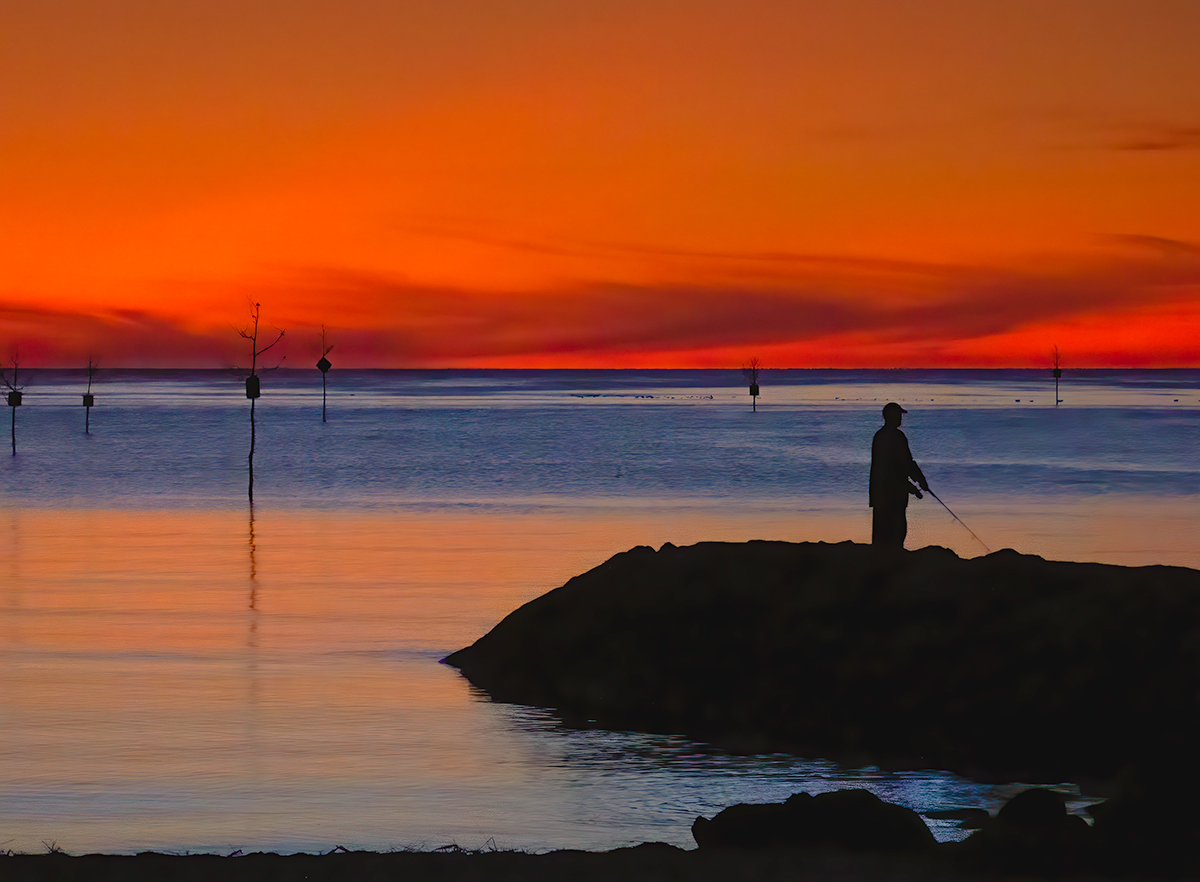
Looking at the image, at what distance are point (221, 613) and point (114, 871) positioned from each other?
37.3ft

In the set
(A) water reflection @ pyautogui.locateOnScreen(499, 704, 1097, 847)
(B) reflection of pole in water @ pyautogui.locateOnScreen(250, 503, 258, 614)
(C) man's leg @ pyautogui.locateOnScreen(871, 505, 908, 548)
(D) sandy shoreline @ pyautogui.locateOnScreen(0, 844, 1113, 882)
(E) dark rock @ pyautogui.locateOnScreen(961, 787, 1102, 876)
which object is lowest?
(A) water reflection @ pyautogui.locateOnScreen(499, 704, 1097, 847)

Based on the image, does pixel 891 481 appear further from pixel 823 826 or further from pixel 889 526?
pixel 823 826

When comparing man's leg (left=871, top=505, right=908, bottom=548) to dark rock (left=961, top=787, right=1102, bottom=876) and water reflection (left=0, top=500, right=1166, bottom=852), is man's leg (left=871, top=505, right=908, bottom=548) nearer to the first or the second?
water reflection (left=0, top=500, right=1166, bottom=852)

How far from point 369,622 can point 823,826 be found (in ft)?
34.8

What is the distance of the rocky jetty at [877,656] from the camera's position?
1286cm

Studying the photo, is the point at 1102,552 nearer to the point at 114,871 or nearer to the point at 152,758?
the point at 152,758

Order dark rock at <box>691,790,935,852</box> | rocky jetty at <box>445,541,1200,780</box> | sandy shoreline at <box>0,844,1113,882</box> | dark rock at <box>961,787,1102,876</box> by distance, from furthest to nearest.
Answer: rocky jetty at <box>445,541,1200,780</box>
dark rock at <box>691,790,935,852</box>
dark rock at <box>961,787,1102,876</box>
sandy shoreline at <box>0,844,1113,882</box>

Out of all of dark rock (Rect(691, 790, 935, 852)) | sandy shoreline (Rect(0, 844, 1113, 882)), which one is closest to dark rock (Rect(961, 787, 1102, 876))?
sandy shoreline (Rect(0, 844, 1113, 882))

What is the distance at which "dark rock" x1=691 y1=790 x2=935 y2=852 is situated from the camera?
895 cm

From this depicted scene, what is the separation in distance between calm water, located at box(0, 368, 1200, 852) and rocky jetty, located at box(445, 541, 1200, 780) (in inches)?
Result: 32.2

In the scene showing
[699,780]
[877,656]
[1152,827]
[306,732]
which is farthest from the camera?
[877,656]

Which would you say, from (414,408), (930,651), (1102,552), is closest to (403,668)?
(930,651)

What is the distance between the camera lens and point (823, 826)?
906 cm

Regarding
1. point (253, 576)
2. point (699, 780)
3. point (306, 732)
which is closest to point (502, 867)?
point (699, 780)
